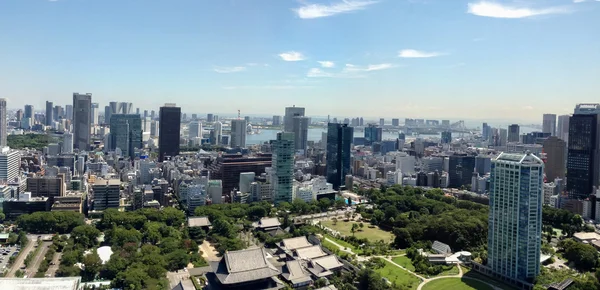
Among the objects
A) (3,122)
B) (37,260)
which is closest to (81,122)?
(3,122)

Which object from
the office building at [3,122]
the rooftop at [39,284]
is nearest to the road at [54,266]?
the rooftop at [39,284]

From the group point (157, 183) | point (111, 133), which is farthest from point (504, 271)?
point (111, 133)

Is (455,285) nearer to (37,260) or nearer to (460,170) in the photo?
(37,260)

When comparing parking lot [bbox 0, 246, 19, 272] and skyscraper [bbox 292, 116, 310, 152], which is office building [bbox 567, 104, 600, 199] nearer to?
parking lot [bbox 0, 246, 19, 272]

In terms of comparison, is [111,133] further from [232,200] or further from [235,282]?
[235,282]

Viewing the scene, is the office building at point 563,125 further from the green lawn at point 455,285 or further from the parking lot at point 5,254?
the parking lot at point 5,254

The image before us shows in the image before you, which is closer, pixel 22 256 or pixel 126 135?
pixel 22 256

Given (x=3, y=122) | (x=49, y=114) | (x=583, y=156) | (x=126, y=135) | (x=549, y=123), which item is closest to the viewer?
(x=583, y=156)

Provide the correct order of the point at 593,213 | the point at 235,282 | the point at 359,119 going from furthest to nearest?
the point at 359,119, the point at 593,213, the point at 235,282
